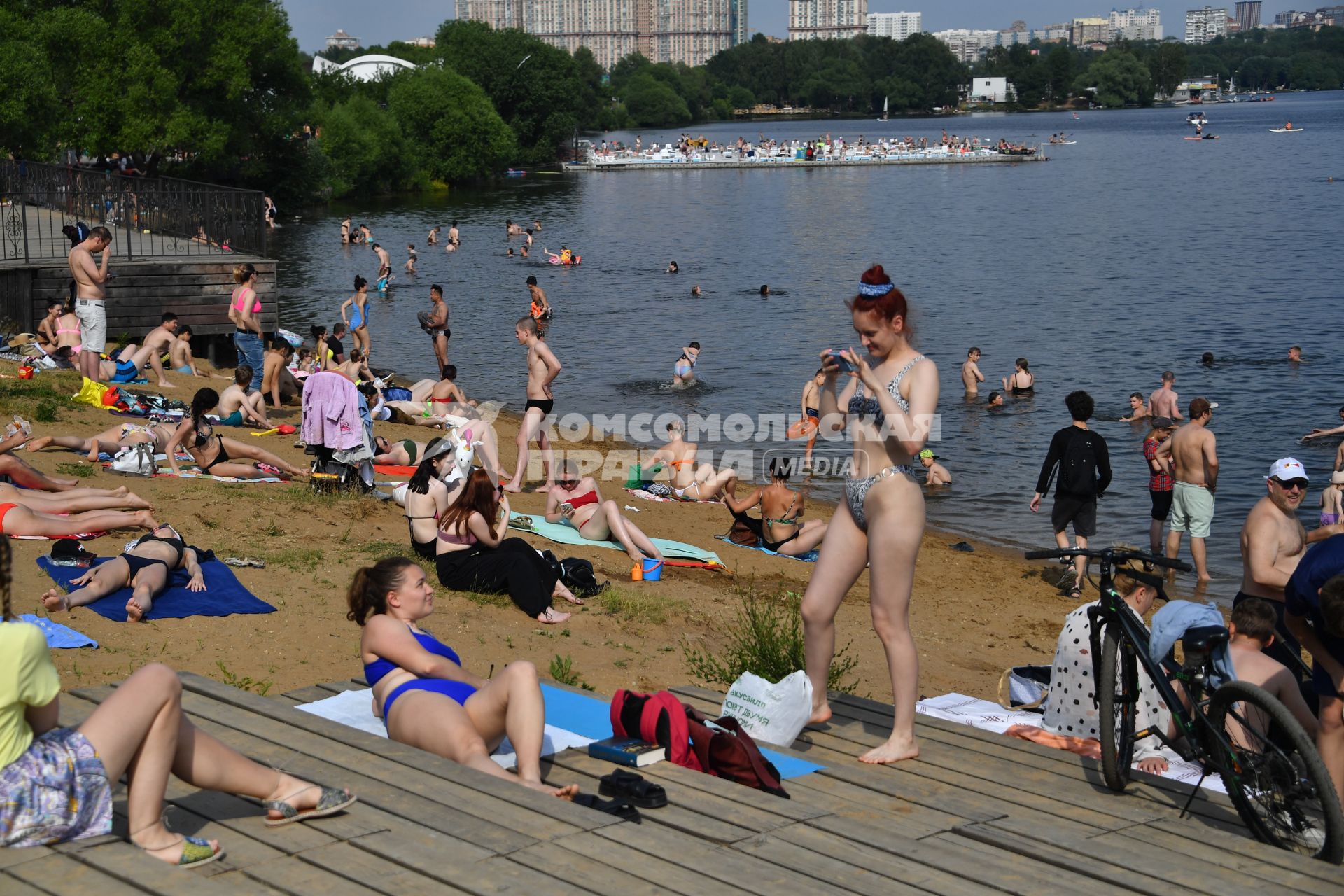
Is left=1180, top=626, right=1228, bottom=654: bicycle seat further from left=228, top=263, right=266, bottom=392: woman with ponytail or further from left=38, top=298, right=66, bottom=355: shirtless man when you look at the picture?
left=38, top=298, right=66, bottom=355: shirtless man

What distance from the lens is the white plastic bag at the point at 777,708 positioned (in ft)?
17.3

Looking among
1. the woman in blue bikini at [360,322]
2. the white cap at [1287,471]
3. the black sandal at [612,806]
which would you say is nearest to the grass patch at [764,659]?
the black sandal at [612,806]

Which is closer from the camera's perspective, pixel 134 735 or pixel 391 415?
pixel 134 735

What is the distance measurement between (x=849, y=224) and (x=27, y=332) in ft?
129

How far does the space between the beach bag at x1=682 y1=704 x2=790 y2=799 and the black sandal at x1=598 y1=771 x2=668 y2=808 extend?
367 mm

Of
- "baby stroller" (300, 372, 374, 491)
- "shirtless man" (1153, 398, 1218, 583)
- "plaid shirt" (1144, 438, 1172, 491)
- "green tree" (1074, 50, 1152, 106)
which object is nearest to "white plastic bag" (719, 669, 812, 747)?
"baby stroller" (300, 372, 374, 491)

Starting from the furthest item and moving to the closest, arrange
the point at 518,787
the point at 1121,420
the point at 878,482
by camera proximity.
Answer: the point at 1121,420
the point at 878,482
the point at 518,787

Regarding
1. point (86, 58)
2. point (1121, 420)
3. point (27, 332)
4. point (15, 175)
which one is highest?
point (86, 58)

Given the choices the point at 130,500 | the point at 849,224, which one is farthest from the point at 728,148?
the point at 130,500

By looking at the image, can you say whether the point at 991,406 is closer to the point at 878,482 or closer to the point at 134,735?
the point at 878,482

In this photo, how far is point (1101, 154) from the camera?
9600 centimetres

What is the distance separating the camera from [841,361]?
5141 millimetres

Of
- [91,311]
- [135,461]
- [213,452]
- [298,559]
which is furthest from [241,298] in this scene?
[298,559]

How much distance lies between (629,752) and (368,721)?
1257mm
